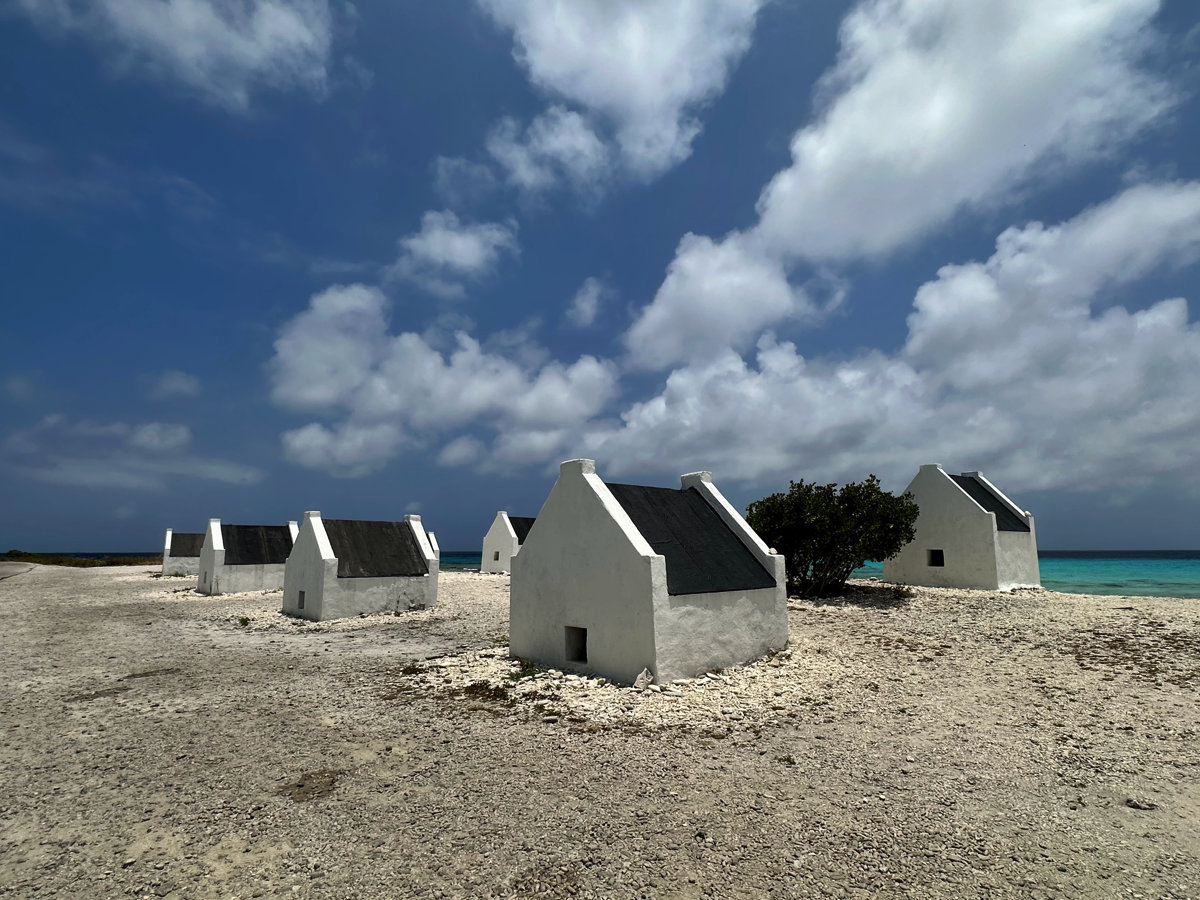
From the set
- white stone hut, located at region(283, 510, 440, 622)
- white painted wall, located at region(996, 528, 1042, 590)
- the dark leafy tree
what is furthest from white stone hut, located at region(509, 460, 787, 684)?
white painted wall, located at region(996, 528, 1042, 590)

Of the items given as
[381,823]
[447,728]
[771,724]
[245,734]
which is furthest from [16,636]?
[771,724]

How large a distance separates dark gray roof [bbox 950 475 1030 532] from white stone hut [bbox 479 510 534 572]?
28.9 metres

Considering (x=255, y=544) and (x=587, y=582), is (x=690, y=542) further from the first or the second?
(x=255, y=544)

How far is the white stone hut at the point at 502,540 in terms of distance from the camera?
46125mm

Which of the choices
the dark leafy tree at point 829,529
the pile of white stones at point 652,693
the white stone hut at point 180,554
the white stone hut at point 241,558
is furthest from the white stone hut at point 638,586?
the white stone hut at point 180,554

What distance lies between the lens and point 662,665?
11.5 metres

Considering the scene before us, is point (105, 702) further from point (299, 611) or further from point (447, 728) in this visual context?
point (299, 611)

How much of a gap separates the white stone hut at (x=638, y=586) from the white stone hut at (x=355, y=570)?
11017mm

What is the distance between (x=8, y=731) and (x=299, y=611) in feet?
47.2

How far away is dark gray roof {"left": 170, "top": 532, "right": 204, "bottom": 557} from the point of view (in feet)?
166

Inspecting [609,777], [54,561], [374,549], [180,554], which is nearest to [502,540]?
[374,549]

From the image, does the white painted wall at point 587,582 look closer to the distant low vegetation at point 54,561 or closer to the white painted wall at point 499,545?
the white painted wall at point 499,545

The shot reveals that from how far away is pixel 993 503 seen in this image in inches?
1113

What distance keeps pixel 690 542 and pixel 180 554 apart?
174ft
